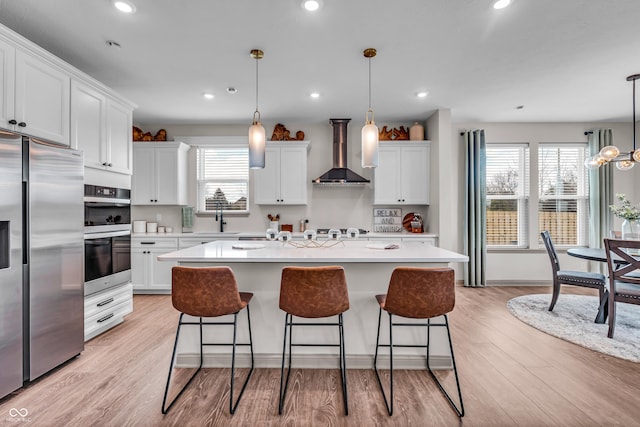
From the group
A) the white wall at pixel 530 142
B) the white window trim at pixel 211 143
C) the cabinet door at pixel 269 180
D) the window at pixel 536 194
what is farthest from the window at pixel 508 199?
the white window trim at pixel 211 143

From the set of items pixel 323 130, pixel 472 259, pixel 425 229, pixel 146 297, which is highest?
pixel 323 130

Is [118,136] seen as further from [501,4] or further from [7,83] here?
[501,4]

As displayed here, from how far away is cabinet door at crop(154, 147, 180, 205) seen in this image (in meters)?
4.94

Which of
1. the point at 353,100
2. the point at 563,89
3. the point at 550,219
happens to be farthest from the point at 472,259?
the point at 353,100

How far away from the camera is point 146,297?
14.8 feet

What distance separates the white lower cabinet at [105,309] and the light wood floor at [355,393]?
0.54 feet

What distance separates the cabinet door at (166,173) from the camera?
16.2 ft

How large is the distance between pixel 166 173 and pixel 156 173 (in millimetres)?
163

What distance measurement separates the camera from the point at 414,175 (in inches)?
197

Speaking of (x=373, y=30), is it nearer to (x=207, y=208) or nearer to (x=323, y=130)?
(x=323, y=130)

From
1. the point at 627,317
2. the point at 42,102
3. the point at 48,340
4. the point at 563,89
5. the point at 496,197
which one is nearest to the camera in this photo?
the point at 48,340

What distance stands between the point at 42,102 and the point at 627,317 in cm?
621

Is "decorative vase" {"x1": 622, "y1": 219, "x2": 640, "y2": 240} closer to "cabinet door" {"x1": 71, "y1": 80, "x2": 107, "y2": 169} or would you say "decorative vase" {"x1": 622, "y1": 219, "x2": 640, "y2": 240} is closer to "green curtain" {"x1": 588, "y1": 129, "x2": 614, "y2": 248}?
"green curtain" {"x1": 588, "y1": 129, "x2": 614, "y2": 248}

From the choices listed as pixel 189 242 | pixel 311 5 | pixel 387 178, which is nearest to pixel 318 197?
pixel 387 178
